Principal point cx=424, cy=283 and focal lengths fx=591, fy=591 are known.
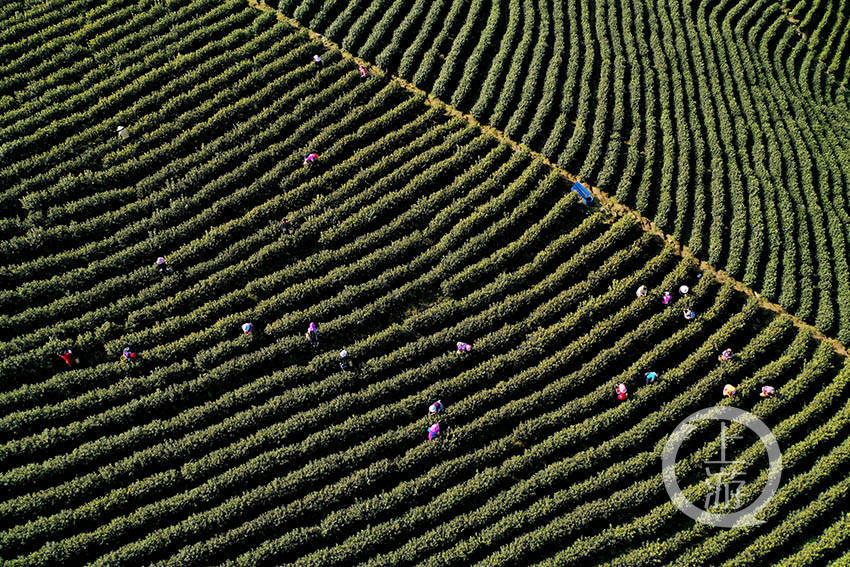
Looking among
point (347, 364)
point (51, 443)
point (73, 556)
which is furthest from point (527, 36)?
point (73, 556)

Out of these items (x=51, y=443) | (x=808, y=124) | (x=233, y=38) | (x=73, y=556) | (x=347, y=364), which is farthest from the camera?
(x=808, y=124)

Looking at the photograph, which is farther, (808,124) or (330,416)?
(808,124)

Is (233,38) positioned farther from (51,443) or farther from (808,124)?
(808,124)
